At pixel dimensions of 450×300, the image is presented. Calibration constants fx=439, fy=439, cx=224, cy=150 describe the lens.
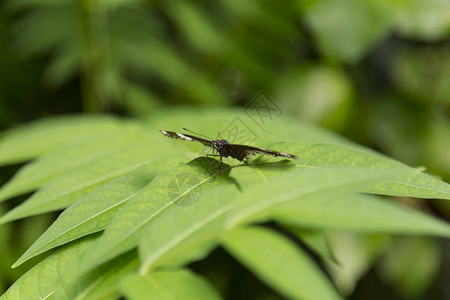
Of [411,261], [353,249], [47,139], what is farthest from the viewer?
[411,261]

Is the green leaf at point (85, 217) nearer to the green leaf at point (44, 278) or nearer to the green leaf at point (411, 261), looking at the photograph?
the green leaf at point (44, 278)

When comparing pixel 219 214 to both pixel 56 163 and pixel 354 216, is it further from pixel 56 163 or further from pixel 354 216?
pixel 56 163

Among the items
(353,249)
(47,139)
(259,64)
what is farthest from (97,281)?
(259,64)

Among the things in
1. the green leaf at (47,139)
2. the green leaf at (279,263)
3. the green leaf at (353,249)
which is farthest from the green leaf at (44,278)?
the green leaf at (353,249)

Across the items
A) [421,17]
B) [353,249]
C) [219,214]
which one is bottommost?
[353,249]

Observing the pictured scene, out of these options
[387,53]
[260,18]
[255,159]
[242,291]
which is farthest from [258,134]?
[387,53]

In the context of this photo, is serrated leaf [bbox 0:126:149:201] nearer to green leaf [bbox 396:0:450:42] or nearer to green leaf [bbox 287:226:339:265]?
green leaf [bbox 287:226:339:265]

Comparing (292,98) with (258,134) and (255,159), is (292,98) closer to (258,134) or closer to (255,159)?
(258,134)

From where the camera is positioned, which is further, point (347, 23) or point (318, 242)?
point (347, 23)
